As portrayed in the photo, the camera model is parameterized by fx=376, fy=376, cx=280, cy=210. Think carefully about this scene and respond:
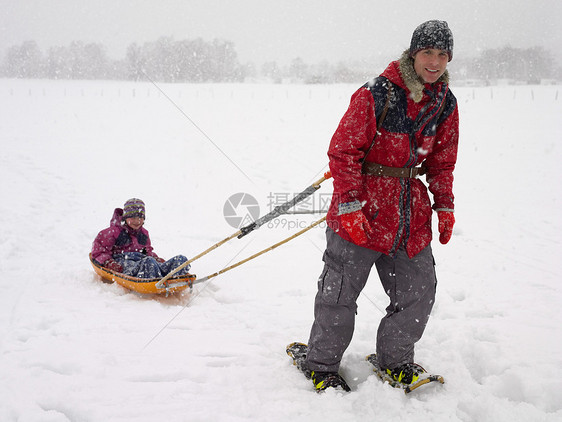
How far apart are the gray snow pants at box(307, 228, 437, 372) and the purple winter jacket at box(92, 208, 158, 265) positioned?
3.07 m

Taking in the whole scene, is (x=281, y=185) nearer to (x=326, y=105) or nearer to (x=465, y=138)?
(x=465, y=138)

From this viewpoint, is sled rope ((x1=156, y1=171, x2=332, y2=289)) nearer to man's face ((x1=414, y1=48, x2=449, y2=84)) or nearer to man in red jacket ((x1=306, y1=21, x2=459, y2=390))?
man in red jacket ((x1=306, y1=21, x2=459, y2=390))

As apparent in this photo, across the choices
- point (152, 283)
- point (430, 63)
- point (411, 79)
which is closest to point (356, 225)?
point (411, 79)

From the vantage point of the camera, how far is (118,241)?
4.83 meters

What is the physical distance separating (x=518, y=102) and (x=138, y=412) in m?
16.5

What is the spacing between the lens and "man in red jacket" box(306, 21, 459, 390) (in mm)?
2285

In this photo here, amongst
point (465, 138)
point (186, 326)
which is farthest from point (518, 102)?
point (186, 326)

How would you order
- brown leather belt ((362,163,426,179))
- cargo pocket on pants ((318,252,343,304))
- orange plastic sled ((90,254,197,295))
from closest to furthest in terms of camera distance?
brown leather belt ((362,163,426,179)) → cargo pocket on pants ((318,252,343,304)) → orange plastic sled ((90,254,197,295))

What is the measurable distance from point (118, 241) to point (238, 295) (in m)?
1.74

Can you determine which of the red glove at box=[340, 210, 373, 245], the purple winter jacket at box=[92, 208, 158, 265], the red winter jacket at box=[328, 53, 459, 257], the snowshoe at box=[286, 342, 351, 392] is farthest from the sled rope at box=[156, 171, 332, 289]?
the snowshoe at box=[286, 342, 351, 392]

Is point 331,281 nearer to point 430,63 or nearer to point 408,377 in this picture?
point 408,377

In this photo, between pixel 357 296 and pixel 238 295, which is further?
pixel 238 295

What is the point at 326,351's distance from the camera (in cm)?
261

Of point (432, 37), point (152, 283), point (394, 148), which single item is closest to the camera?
point (432, 37)
